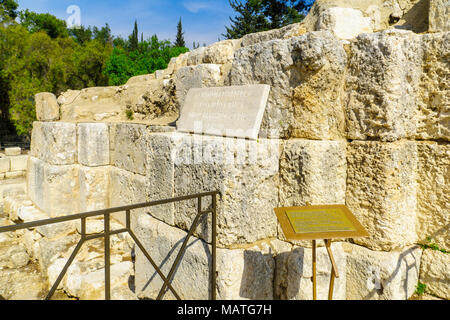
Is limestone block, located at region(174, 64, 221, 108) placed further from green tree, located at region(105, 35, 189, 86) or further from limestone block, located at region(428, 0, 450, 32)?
green tree, located at region(105, 35, 189, 86)

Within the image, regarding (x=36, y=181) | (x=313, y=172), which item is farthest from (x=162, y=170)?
(x=36, y=181)

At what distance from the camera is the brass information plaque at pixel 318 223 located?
1920mm

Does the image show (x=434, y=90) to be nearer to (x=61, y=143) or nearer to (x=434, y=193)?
(x=434, y=193)

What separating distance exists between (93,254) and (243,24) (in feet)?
81.4

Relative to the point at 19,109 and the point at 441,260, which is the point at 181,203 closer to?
the point at 441,260

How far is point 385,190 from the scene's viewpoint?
243 cm

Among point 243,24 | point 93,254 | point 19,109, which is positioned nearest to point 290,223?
point 93,254

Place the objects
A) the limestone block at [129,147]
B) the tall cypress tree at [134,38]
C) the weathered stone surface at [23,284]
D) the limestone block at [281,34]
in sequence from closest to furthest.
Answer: the limestone block at [281,34] < the weathered stone surface at [23,284] < the limestone block at [129,147] < the tall cypress tree at [134,38]

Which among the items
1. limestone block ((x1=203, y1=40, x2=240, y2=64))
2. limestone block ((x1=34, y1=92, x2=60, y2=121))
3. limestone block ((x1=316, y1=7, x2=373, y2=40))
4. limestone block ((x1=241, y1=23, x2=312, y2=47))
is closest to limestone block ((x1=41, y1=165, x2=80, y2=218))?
limestone block ((x1=34, y1=92, x2=60, y2=121))

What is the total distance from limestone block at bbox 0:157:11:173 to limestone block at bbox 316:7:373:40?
1137 cm

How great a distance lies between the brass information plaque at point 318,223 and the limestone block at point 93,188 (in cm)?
381

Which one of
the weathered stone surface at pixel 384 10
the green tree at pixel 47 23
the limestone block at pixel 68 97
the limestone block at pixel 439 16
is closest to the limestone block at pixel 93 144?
the limestone block at pixel 68 97

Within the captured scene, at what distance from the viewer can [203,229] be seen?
2502 mm

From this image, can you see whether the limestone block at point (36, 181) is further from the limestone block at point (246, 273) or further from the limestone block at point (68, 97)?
the limestone block at point (246, 273)
